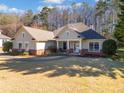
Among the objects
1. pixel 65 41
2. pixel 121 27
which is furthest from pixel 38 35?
pixel 121 27

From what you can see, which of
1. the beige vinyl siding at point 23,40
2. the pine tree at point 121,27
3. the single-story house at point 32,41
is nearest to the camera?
the pine tree at point 121,27

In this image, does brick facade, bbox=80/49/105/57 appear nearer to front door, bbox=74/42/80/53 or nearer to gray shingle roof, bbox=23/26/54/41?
front door, bbox=74/42/80/53

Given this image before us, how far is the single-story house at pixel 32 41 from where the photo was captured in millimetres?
41938

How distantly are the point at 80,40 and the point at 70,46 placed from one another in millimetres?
3192

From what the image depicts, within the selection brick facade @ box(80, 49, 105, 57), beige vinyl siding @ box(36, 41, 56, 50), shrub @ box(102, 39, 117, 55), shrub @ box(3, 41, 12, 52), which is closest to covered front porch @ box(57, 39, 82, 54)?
brick facade @ box(80, 49, 105, 57)

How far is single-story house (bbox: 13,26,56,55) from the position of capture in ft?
138

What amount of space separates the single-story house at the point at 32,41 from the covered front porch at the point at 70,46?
197cm

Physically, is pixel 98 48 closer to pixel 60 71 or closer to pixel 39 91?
pixel 60 71

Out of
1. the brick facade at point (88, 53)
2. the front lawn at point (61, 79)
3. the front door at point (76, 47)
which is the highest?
the front door at point (76, 47)

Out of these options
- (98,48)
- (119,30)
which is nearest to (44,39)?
(98,48)

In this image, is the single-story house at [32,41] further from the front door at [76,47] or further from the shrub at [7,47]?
the front door at [76,47]

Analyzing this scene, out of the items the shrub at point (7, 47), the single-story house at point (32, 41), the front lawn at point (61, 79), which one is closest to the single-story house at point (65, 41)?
the single-story house at point (32, 41)

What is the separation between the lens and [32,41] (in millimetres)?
42156

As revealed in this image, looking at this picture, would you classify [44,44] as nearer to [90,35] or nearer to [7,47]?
[7,47]
